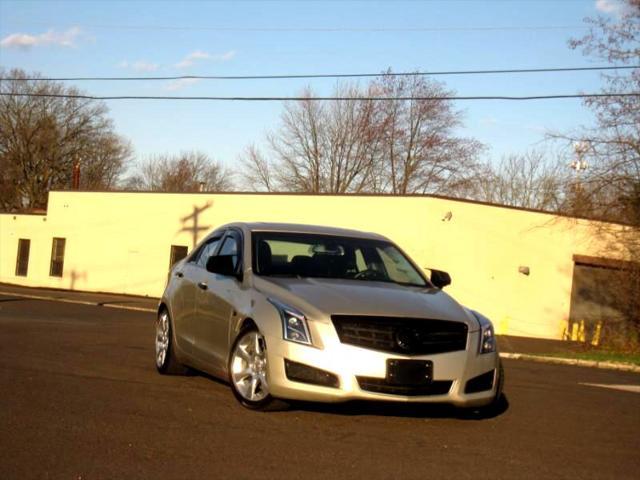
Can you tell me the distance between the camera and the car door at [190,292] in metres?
8.65

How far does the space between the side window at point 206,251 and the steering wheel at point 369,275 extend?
5.41 ft

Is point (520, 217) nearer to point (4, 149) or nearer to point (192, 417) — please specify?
point (192, 417)

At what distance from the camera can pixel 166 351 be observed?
360 inches

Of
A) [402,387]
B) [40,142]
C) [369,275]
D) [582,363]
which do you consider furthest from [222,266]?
[40,142]

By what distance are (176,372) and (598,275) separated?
75.2 ft

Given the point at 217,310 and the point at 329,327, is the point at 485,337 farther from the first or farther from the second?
the point at 217,310

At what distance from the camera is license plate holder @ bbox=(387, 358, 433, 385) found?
6668mm

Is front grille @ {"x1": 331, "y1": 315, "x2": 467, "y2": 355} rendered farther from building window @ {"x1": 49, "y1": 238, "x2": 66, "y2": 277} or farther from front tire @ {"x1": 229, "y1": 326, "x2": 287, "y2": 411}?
building window @ {"x1": 49, "y1": 238, "x2": 66, "y2": 277}

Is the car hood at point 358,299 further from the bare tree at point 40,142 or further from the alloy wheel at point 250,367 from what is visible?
the bare tree at point 40,142

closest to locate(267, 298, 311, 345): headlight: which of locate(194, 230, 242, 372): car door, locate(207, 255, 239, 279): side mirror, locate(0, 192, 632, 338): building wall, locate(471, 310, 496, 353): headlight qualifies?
locate(194, 230, 242, 372): car door

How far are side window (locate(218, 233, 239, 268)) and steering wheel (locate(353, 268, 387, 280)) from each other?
42.5 inches

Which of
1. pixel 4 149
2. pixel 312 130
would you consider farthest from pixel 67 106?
pixel 312 130

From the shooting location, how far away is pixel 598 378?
42.2 ft

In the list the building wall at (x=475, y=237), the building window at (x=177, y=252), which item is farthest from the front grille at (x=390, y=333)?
the building window at (x=177, y=252)
